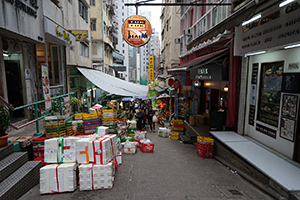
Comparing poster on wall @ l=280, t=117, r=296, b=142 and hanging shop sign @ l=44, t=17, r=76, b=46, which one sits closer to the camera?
poster on wall @ l=280, t=117, r=296, b=142

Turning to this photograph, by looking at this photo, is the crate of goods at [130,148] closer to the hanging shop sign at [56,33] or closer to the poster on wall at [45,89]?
the poster on wall at [45,89]

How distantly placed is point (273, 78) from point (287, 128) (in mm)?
1766

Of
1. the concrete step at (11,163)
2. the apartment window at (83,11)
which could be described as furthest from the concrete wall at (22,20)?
the apartment window at (83,11)

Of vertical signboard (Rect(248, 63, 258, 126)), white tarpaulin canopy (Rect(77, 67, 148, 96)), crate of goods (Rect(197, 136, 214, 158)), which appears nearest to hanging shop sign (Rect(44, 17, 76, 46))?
white tarpaulin canopy (Rect(77, 67, 148, 96))

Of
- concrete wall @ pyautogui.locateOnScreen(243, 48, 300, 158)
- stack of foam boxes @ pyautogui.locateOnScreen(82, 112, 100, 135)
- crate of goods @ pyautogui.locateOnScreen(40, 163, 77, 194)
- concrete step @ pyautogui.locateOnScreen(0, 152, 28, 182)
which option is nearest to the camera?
concrete step @ pyautogui.locateOnScreen(0, 152, 28, 182)

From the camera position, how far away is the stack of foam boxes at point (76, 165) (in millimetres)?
4418

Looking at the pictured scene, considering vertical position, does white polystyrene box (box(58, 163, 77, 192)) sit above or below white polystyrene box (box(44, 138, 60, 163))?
below

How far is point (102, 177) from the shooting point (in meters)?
4.59

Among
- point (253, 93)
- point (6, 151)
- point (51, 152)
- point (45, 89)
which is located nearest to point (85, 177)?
point (51, 152)

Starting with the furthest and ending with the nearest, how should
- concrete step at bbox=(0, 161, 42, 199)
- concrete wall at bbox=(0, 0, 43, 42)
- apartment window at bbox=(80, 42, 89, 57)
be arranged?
1. apartment window at bbox=(80, 42, 89, 57)
2. concrete wall at bbox=(0, 0, 43, 42)
3. concrete step at bbox=(0, 161, 42, 199)

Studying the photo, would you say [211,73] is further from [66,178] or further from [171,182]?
[66,178]

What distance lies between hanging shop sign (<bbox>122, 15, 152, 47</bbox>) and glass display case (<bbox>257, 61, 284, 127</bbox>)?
22.1 ft

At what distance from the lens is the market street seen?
4.34 meters

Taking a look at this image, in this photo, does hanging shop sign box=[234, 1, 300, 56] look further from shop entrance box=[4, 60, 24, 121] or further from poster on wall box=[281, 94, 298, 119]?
shop entrance box=[4, 60, 24, 121]
